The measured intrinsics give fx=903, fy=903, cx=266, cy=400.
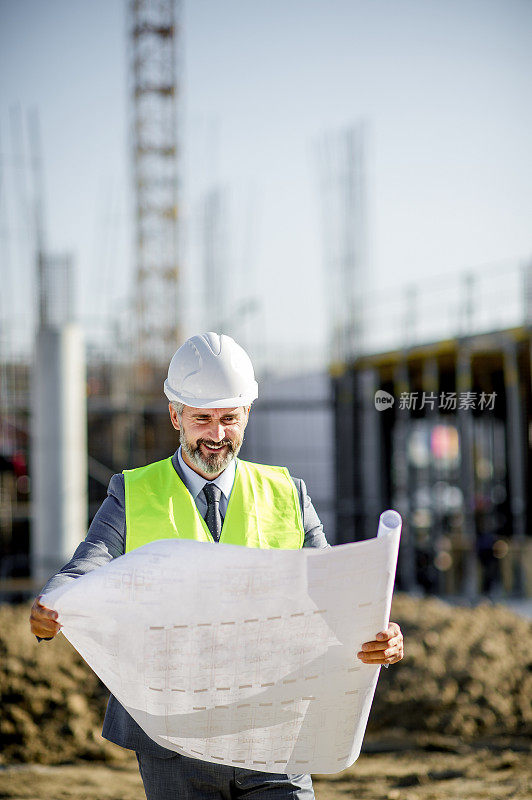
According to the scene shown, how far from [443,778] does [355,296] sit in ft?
33.4

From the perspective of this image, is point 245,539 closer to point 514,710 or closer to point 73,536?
point 514,710

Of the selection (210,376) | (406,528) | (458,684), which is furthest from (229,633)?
(406,528)

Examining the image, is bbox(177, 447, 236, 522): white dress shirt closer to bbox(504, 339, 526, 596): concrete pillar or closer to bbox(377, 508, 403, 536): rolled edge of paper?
bbox(377, 508, 403, 536): rolled edge of paper

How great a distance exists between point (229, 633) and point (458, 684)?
462 cm

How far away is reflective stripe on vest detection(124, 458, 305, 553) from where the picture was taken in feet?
6.66

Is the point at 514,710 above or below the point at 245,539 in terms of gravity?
below

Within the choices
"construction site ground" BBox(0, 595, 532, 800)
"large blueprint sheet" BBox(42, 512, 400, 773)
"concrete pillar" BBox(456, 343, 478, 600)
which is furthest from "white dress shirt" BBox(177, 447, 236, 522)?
"concrete pillar" BBox(456, 343, 478, 600)

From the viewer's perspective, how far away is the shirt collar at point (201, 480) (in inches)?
83.0

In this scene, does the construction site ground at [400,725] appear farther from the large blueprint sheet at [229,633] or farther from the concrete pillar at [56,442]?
the concrete pillar at [56,442]

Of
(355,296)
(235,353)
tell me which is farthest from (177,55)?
(235,353)

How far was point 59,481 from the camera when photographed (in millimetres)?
10883

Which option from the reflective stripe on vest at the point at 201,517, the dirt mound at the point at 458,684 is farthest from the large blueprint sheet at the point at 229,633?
the dirt mound at the point at 458,684

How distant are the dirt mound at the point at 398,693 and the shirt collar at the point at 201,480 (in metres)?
3.76

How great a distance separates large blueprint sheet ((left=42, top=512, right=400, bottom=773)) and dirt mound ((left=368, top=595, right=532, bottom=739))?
4.13 metres
